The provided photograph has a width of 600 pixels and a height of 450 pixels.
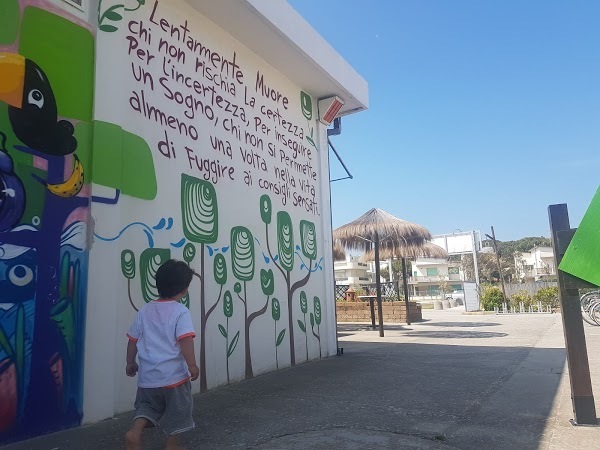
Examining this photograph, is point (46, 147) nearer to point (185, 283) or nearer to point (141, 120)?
point (141, 120)

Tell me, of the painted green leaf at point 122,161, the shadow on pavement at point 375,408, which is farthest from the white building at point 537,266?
the painted green leaf at point 122,161

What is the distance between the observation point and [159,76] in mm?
4828

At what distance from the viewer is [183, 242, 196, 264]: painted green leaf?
4883mm

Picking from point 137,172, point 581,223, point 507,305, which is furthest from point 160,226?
point 507,305

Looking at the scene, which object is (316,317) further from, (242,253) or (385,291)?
(385,291)

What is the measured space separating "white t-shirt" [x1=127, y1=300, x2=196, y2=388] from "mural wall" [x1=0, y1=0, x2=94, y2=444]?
47.3 inches

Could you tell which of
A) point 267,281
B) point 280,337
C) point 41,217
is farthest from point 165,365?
point 280,337

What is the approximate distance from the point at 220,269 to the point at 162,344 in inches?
104

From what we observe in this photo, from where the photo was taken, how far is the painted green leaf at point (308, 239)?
7141 mm

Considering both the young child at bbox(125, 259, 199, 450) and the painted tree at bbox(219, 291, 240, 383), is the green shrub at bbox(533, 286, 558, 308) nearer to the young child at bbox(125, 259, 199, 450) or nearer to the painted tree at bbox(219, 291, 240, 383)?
the painted tree at bbox(219, 291, 240, 383)

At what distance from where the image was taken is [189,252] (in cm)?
494

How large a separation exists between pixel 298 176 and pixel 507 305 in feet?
63.7

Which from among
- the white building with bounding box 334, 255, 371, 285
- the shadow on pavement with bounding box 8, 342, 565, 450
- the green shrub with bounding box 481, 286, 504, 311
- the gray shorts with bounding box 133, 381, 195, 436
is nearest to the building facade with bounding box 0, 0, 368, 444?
the shadow on pavement with bounding box 8, 342, 565, 450

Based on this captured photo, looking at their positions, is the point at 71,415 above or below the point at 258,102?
below
